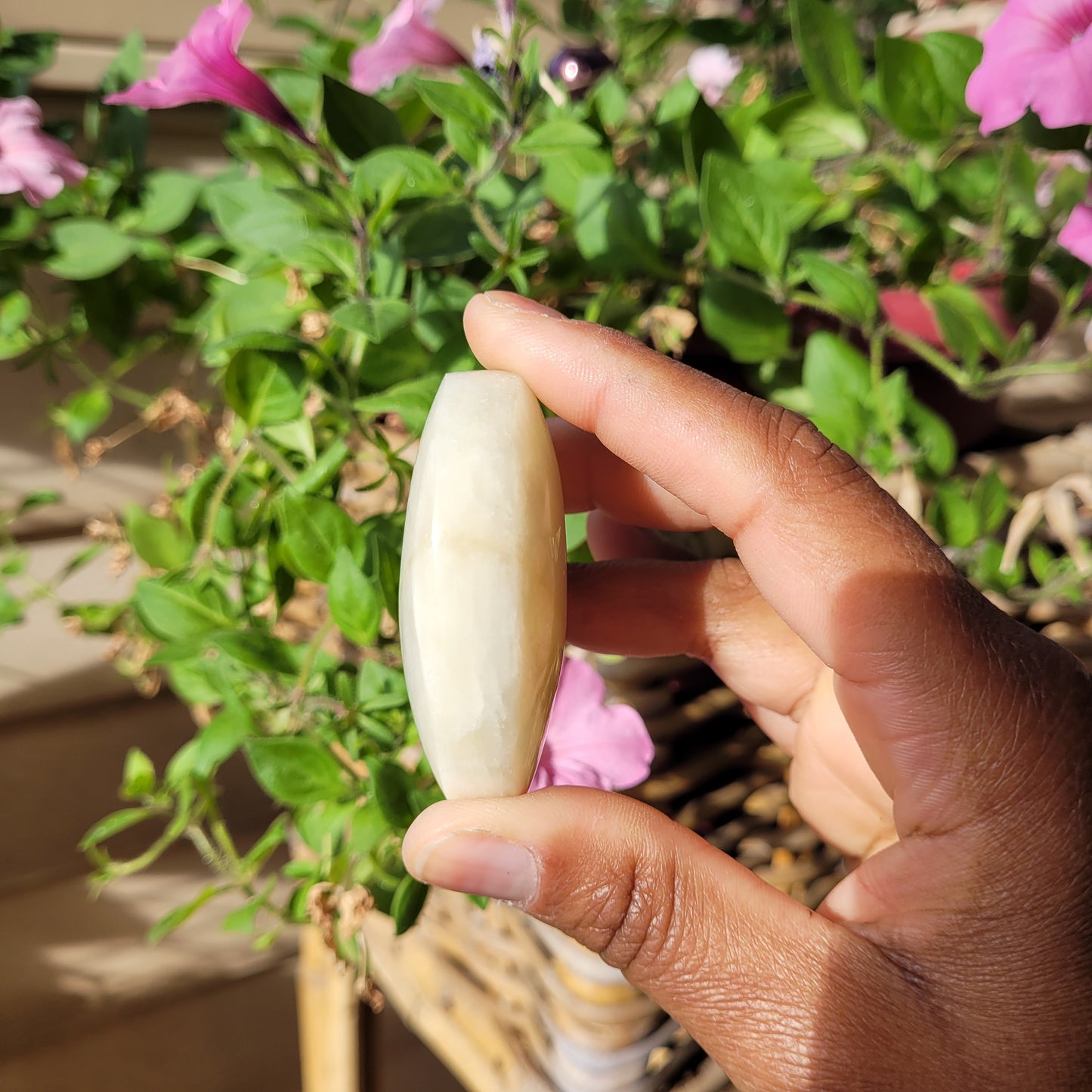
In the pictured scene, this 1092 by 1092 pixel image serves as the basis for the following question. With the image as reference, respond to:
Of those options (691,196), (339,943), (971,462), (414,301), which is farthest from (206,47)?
(971,462)

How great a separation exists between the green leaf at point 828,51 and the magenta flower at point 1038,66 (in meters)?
0.08

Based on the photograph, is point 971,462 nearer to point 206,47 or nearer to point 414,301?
point 414,301

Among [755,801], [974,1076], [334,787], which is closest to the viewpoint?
[974,1076]

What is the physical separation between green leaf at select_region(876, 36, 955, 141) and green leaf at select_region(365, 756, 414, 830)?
1.25 ft

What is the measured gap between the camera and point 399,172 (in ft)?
1.16

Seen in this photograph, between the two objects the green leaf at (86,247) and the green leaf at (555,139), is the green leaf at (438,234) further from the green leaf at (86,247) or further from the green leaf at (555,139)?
the green leaf at (86,247)

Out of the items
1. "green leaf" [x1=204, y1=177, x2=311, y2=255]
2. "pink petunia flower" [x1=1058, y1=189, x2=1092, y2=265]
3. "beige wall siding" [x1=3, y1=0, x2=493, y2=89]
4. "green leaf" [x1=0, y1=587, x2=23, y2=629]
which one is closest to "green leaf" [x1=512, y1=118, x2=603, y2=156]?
"green leaf" [x1=204, y1=177, x2=311, y2=255]

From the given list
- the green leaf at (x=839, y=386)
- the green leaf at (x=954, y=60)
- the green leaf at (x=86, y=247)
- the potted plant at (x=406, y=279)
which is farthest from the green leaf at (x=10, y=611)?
the green leaf at (x=954, y=60)

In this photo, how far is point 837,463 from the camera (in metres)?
0.29

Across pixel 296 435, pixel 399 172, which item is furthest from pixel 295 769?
pixel 399 172

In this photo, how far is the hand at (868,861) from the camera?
27 centimetres

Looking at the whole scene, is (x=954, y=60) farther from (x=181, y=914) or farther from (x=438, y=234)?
(x=181, y=914)

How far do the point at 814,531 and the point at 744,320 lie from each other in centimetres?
20

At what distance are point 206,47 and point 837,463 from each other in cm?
29
